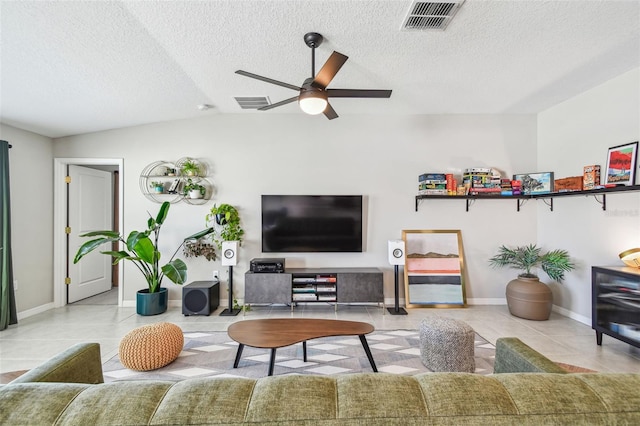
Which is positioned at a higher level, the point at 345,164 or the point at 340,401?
the point at 345,164

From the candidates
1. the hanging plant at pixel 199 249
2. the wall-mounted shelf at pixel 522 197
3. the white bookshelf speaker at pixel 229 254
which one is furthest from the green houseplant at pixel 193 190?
the wall-mounted shelf at pixel 522 197

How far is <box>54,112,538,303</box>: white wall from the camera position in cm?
430

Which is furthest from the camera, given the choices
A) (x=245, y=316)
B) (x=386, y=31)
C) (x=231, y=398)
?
(x=245, y=316)

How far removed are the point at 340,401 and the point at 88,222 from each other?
17.9 feet

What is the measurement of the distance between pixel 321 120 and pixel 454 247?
8.67 feet

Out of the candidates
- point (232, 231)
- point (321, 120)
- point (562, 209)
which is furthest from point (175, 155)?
point (562, 209)

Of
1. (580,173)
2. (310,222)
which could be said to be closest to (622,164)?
(580,173)

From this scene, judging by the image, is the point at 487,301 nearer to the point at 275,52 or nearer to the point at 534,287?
the point at 534,287

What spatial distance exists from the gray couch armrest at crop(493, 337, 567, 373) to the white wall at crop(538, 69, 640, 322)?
2.68m

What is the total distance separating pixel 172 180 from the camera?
4320 millimetres

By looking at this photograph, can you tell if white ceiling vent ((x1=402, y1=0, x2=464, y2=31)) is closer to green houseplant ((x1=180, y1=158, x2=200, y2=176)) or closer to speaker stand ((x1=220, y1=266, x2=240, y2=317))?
green houseplant ((x1=180, y1=158, x2=200, y2=176))

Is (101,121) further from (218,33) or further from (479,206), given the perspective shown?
(479,206)

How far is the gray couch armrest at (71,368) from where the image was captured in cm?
110

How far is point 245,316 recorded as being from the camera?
3838mm
